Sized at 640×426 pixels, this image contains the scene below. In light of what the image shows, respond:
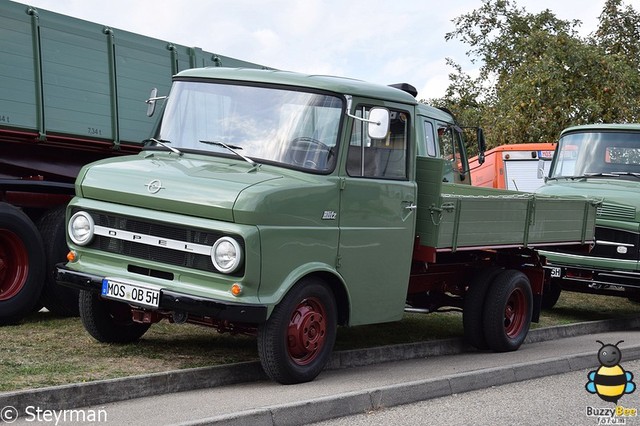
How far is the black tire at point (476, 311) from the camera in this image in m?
10.7

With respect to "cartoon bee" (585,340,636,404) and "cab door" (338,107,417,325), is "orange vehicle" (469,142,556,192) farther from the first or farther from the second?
"cab door" (338,107,417,325)

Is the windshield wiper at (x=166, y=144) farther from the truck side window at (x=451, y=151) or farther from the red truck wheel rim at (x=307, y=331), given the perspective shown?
the truck side window at (x=451, y=151)

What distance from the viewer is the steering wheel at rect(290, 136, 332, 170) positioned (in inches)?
329

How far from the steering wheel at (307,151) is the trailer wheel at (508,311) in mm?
3230

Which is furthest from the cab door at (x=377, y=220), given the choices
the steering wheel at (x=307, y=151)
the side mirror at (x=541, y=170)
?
the side mirror at (x=541, y=170)

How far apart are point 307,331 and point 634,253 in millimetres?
6942

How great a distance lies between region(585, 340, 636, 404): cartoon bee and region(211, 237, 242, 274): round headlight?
3315 mm

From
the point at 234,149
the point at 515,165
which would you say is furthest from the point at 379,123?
the point at 515,165

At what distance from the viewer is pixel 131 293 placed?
7859 millimetres

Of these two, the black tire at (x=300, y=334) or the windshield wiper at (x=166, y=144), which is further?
the windshield wiper at (x=166, y=144)

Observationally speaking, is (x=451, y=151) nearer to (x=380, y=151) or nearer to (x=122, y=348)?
(x=380, y=151)

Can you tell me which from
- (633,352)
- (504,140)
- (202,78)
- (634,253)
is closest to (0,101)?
(202,78)

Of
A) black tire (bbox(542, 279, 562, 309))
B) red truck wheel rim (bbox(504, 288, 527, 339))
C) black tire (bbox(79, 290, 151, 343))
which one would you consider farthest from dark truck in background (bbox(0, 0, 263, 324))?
black tire (bbox(542, 279, 562, 309))

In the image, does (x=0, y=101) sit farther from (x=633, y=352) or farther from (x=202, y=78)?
(x=633, y=352)
